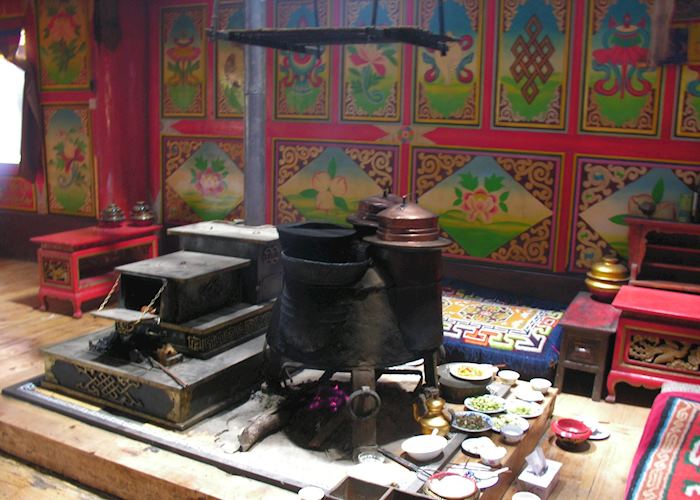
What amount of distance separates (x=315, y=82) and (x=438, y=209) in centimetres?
164

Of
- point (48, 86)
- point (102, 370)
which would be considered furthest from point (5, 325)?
point (48, 86)

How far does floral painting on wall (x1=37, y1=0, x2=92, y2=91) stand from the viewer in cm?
726

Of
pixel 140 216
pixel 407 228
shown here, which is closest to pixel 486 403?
pixel 407 228

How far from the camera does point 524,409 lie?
3.93 m

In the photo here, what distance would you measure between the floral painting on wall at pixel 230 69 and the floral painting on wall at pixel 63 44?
138cm

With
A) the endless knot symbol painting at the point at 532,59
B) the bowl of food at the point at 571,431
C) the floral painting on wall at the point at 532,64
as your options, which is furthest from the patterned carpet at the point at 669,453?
the endless knot symbol painting at the point at 532,59

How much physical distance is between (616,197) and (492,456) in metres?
2.86

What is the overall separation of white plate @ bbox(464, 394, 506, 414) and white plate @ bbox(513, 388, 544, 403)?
178 millimetres

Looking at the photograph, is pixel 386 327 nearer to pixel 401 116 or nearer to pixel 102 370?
pixel 102 370

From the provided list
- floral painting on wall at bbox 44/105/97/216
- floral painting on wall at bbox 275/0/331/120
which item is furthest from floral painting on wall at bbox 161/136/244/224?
floral painting on wall at bbox 44/105/97/216

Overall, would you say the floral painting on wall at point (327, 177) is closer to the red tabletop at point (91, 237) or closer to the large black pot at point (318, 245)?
the red tabletop at point (91, 237)

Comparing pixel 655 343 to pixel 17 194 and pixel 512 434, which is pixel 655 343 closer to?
pixel 512 434

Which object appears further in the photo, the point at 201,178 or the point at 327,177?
the point at 201,178

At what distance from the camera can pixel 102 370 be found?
3.95 meters
